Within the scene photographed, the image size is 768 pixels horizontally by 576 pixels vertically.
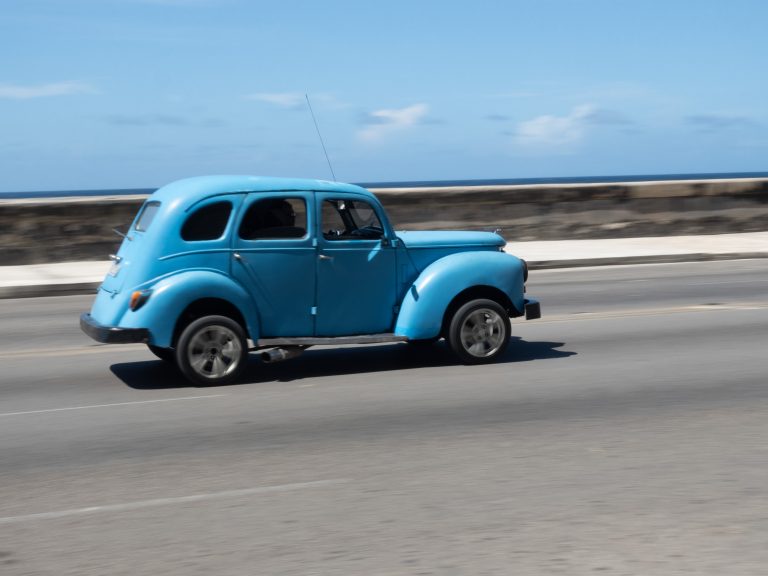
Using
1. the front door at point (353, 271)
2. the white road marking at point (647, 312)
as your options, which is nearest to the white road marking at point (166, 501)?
the front door at point (353, 271)

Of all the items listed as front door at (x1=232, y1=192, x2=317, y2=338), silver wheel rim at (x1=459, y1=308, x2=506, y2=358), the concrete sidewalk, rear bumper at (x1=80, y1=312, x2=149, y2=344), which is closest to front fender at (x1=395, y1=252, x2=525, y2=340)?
silver wheel rim at (x1=459, y1=308, x2=506, y2=358)

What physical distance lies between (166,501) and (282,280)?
148 inches

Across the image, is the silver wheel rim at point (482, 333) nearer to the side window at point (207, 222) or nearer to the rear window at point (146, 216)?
the side window at point (207, 222)

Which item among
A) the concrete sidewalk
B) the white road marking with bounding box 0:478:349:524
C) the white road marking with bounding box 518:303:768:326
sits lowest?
the white road marking with bounding box 0:478:349:524

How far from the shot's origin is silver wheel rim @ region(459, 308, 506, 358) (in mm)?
9953

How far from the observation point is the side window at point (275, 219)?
9.27 metres

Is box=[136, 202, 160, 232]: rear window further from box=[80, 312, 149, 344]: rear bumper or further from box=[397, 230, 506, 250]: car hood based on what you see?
box=[397, 230, 506, 250]: car hood

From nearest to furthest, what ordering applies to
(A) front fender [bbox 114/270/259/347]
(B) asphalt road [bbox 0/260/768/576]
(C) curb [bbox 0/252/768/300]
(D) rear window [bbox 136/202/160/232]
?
(B) asphalt road [bbox 0/260/768/576] → (A) front fender [bbox 114/270/259/347] → (D) rear window [bbox 136/202/160/232] → (C) curb [bbox 0/252/768/300]

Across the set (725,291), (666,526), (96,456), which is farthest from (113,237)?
(666,526)

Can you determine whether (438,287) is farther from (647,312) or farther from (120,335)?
(647,312)

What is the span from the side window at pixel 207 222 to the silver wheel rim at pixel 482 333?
2.43 m

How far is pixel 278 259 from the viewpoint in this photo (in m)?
9.30

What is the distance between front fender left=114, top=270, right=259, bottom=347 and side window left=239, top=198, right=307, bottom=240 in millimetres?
525

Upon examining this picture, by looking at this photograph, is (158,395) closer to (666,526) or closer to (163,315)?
(163,315)
